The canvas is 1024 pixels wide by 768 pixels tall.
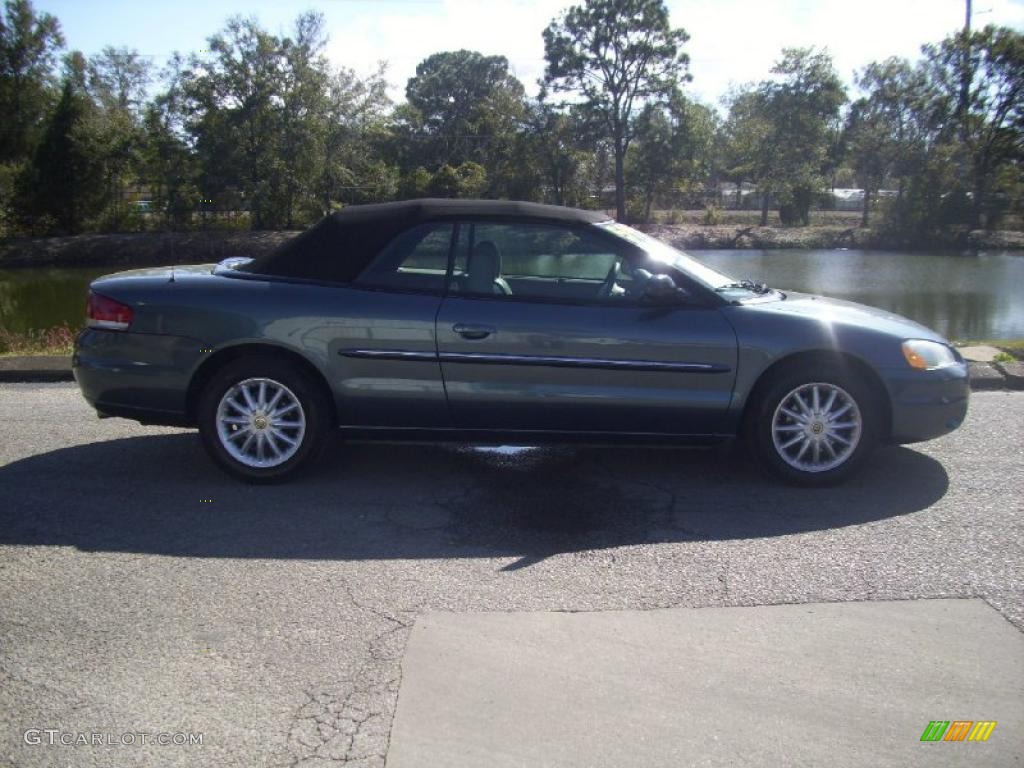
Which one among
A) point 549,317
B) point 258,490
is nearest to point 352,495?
point 258,490

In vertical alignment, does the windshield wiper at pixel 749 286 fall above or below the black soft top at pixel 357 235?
below

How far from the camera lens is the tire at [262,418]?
5.52 m

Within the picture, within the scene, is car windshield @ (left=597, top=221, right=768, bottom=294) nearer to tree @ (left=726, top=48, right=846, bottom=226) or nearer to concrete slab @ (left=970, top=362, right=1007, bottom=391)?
concrete slab @ (left=970, top=362, right=1007, bottom=391)

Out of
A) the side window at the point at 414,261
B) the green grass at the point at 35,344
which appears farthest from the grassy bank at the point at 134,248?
the side window at the point at 414,261

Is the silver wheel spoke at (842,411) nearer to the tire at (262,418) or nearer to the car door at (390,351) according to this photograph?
the car door at (390,351)

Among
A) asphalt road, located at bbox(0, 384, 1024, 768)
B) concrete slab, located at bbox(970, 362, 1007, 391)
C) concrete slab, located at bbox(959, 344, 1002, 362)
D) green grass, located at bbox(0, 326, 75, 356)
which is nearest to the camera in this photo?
asphalt road, located at bbox(0, 384, 1024, 768)

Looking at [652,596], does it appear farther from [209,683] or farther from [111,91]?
[111,91]

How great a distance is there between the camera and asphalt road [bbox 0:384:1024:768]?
3.23 m

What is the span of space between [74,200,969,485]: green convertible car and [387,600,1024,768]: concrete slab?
1.73 meters

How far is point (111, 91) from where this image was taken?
51.7 metres

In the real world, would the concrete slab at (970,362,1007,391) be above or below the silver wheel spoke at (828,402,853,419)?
below

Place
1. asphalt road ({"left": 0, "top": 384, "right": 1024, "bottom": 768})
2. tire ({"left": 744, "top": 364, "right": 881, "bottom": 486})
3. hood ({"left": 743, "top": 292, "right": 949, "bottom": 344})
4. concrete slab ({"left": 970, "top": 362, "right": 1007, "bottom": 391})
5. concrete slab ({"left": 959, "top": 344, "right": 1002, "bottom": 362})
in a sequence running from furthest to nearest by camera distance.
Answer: concrete slab ({"left": 959, "top": 344, "right": 1002, "bottom": 362}) < concrete slab ({"left": 970, "top": 362, "right": 1007, "bottom": 391}) < hood ({"left": 743, "top": 292, "right": 949, "bottom": 344}) < tire ({"left": 744, "top": 364, "right": 881, "bottom": 486}) < asphalt road ({"left": 0, "top": 384, "right": 1024, "bottom": 768})

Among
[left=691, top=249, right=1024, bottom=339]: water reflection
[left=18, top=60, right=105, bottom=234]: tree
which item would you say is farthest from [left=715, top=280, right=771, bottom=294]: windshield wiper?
[left=18, top=60, right=105, bottom=234]: tree

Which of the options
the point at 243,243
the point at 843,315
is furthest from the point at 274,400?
the point at 243,243
